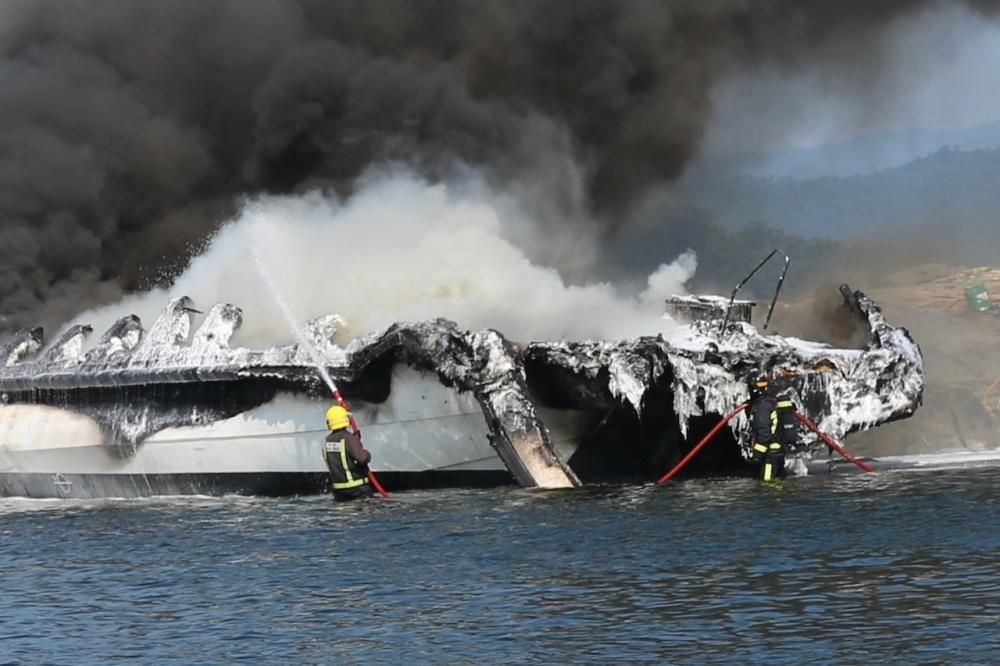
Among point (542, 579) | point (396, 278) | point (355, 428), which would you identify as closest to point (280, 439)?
point (355, 428)

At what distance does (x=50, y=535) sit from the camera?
18281 mm

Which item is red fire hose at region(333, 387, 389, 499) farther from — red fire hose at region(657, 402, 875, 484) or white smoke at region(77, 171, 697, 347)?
red fire hose at region(657, 402, 875, 484)

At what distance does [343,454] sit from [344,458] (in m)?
A: 0.06

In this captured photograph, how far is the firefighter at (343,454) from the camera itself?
746 inches

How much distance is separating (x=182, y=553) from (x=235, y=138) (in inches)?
879

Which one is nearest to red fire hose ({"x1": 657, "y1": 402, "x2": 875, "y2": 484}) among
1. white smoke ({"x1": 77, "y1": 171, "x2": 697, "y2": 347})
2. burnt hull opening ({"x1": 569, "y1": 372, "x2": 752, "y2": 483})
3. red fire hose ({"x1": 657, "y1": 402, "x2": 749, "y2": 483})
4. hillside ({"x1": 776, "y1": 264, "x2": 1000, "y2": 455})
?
red fire hose ({"x1": 657, "y1": 402, "x2": 749, "y2": 483})

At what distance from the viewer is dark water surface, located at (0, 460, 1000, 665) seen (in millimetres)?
10961

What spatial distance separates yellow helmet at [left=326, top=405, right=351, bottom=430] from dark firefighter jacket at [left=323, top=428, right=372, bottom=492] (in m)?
0.10

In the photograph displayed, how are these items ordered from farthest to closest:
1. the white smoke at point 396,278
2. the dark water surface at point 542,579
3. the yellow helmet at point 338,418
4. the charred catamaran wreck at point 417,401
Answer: the white smoke at point 396,278 → the yellow helmet at point 338,418 → the charred catamaran wreck at point 417,401 → the dark water surface at point 542,579

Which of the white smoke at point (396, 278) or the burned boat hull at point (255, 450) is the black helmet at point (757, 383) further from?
the burned boat hull at point (255, 450)

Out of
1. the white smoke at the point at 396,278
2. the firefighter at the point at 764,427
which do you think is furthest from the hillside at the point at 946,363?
the firefighter at the point at 764,427

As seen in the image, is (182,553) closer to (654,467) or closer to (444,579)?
(444,579)

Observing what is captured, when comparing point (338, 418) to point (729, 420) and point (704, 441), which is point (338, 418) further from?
point (729, 420)

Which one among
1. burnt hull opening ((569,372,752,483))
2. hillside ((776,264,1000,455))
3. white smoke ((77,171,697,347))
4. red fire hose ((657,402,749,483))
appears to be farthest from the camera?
hillside ((776,264,1000,455))
